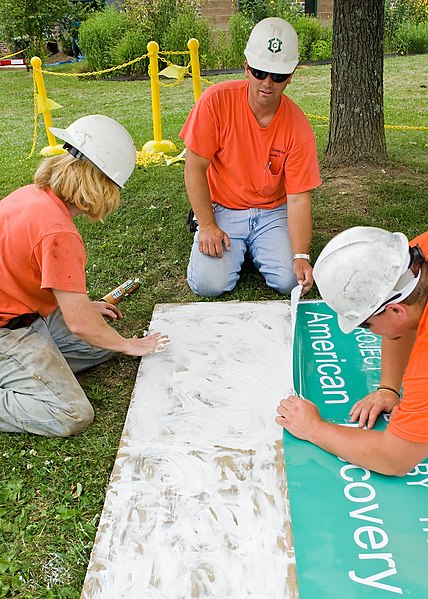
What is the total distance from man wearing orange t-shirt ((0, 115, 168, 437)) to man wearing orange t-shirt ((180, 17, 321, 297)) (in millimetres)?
994

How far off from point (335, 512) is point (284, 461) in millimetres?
282

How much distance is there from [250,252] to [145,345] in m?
1.24

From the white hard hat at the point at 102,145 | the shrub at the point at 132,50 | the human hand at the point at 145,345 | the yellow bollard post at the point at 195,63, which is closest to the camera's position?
the white hard hat at the point at 102,145

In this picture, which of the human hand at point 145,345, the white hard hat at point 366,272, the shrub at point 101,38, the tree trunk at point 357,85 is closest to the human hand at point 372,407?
Answer: the white hard hat at point 366,272

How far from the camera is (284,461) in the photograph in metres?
2.15

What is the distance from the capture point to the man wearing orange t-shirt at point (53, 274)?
7.68ft

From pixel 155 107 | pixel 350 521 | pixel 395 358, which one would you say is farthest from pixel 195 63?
pixel 350 521

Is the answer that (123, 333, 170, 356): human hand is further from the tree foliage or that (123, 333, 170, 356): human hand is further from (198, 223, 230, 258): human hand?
the tree foliage

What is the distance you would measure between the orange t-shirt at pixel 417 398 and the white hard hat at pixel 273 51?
191cm

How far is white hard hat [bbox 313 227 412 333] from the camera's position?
1625mm

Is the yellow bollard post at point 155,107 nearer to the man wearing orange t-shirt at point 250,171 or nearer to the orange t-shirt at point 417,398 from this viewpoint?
the man wearing orange t-shirt at point 250,171

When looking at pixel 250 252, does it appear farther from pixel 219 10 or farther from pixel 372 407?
pixel 219 10

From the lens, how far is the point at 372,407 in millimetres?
2270

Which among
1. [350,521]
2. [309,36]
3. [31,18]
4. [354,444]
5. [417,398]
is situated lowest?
[350,521]
